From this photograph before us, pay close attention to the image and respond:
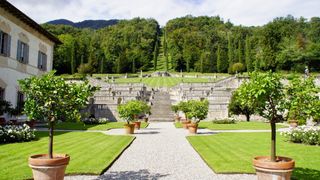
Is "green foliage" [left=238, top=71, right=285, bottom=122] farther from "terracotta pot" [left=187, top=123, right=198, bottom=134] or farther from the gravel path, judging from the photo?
"terracotta pot" [left=187, top=123, right=198, bottom=134]

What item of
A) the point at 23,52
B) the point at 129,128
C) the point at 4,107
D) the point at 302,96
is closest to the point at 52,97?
the point at 302,96

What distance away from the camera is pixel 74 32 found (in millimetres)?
127375

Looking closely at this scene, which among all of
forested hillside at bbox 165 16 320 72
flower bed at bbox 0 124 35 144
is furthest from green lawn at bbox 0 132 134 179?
forested hillside at bbox 165 16 320 72

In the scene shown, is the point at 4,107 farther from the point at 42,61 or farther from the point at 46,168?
the point at 46,168

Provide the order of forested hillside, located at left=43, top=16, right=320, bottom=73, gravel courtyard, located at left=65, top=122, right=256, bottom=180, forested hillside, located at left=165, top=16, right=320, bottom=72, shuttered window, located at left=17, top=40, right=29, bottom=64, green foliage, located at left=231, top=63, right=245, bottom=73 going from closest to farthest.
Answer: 1. gravel courtyard, located at left=65, top=122, right=256, bottom=180
2. shuttered window, located at left=17, top=40, right=29, bottom=64
3. forested hillside, located at left=165, top=16, right=320, bottom=72
4. forested hillside, located at left=43, top=16, right=320, bottom=73
5. green foliage, located at left=231, top=63, right=245, bottom=73

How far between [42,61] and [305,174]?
89.3 feet

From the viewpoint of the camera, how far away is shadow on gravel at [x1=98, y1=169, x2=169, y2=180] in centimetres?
968

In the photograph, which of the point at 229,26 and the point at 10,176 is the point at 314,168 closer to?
the point at 10,176

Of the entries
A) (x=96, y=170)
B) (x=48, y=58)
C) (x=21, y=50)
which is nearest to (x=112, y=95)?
(x=48, y=58)

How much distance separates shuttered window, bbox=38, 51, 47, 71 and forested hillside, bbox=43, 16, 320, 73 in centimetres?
4940

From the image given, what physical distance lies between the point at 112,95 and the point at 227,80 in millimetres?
29594

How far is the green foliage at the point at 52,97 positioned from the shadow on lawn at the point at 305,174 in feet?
20.4

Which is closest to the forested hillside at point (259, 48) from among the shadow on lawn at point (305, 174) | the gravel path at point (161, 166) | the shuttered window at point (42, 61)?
the shuttered window at point (42, 61)

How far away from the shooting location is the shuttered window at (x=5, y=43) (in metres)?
23.2
